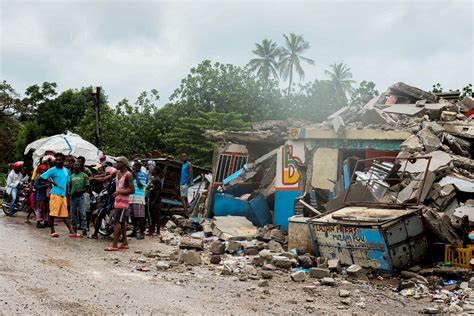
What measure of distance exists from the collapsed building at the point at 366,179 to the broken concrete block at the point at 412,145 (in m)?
0.02

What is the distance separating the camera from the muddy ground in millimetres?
5039

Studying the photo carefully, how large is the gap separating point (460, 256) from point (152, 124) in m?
23.4

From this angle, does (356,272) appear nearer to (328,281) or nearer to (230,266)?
(328,281)

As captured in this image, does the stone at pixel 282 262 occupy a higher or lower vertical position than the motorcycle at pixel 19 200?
lower

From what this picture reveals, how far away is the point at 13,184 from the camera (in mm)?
14047

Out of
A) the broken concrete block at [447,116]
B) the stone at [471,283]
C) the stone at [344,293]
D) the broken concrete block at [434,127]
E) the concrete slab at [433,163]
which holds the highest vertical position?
the broken concrete block at [447,116]

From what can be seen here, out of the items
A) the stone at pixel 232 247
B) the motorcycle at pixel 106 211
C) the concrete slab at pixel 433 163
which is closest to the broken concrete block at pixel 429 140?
the concrete slab at pixel 433 163

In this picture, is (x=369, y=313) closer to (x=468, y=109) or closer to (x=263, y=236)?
(x=263, y=236)

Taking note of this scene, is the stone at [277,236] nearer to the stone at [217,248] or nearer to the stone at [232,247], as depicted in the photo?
the stone at [232,247]

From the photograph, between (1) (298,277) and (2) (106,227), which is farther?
(2) (106,227)

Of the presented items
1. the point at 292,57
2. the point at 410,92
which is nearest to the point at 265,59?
the point at 292,57

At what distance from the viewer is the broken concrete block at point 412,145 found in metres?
10.5

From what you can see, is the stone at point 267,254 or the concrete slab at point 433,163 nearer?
the stone at point 267,254

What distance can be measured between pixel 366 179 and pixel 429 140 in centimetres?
202
